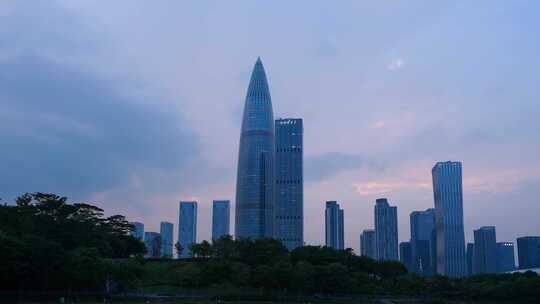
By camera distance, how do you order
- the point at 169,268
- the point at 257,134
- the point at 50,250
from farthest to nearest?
the point at 257,134 → the point at 169,268 → the point at 50,250

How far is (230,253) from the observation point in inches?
3250

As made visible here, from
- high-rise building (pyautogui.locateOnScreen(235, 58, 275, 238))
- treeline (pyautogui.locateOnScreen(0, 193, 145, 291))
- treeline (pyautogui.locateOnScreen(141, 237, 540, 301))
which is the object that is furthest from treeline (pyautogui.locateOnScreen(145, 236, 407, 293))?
high-rise building (pyautogui.locateOnScreen(235, 58, 275, 238))

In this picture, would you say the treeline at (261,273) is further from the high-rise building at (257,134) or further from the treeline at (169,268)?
the high-rise building at (257,134)

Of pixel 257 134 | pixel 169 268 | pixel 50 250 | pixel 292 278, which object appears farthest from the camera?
pixel 257 134

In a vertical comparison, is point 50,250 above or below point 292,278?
above

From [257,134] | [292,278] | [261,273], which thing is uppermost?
[257,134]

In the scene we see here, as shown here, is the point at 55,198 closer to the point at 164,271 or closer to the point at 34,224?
the point at 34,224

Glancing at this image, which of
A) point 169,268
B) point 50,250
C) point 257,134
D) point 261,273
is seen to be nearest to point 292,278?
point 261,273

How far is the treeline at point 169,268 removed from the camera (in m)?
54.7

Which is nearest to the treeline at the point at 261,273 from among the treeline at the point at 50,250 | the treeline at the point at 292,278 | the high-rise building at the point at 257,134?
the treeline at the point at 292,278

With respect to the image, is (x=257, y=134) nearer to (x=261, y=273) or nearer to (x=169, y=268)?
(x=169, y=268)

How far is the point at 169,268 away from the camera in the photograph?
78062 mm

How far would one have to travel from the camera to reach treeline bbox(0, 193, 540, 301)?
179ft

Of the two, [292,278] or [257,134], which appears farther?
[257,134]
